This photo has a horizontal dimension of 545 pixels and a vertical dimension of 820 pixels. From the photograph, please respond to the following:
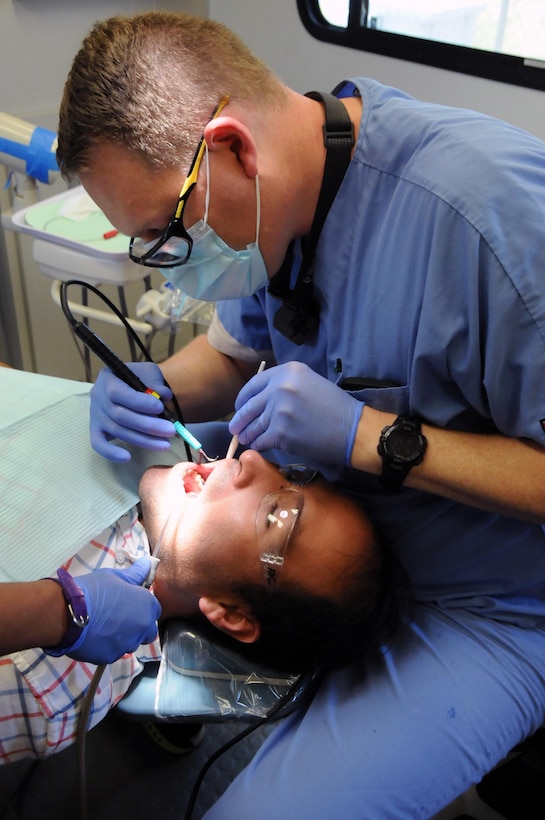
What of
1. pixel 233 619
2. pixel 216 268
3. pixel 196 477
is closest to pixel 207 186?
pixel 216 268

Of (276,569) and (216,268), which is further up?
(216,268)

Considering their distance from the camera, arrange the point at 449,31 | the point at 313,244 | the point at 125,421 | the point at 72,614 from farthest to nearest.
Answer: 1. the point at 449,31
2. the point at 125,421
3. the point at 313,244
4. the point at 72,614

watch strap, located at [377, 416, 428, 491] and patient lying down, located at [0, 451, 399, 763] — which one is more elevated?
watch strap, located at [377, 416, 428, 491]

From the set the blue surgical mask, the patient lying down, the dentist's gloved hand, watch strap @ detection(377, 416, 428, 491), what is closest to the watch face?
watch strap @ detection(377, 416, 428, 491)

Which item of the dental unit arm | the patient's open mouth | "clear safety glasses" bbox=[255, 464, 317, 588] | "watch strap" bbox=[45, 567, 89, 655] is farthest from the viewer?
the dental unit arm

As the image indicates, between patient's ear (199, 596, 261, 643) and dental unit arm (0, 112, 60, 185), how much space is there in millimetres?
1209

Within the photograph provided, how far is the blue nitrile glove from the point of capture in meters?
1.44

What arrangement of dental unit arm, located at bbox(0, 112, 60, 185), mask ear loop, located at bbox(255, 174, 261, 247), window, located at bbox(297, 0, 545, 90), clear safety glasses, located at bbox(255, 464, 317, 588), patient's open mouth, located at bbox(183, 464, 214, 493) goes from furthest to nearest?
window, located at bbox(297, 0, 545, 90) → dental unit arm, located at bbox(0, 112, 60, 185) → patient's open mouth, located at bbox(183, 464, 214, 493) → clear safety glasses, located at bbox(255, 464, 317, 588) → mask ear loop, located at bbox(255, 174, 261, 247)

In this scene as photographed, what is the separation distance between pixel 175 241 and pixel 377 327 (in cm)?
38

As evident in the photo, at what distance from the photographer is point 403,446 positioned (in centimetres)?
122

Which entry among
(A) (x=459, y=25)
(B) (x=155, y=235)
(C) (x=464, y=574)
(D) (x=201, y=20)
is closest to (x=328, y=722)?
(C) (x=464, y=574)

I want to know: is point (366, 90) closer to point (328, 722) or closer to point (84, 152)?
point (84, 152)

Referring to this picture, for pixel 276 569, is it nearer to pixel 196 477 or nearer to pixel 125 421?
pixel 196 477

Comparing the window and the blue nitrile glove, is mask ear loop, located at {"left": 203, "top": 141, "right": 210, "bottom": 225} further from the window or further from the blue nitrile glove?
the window
